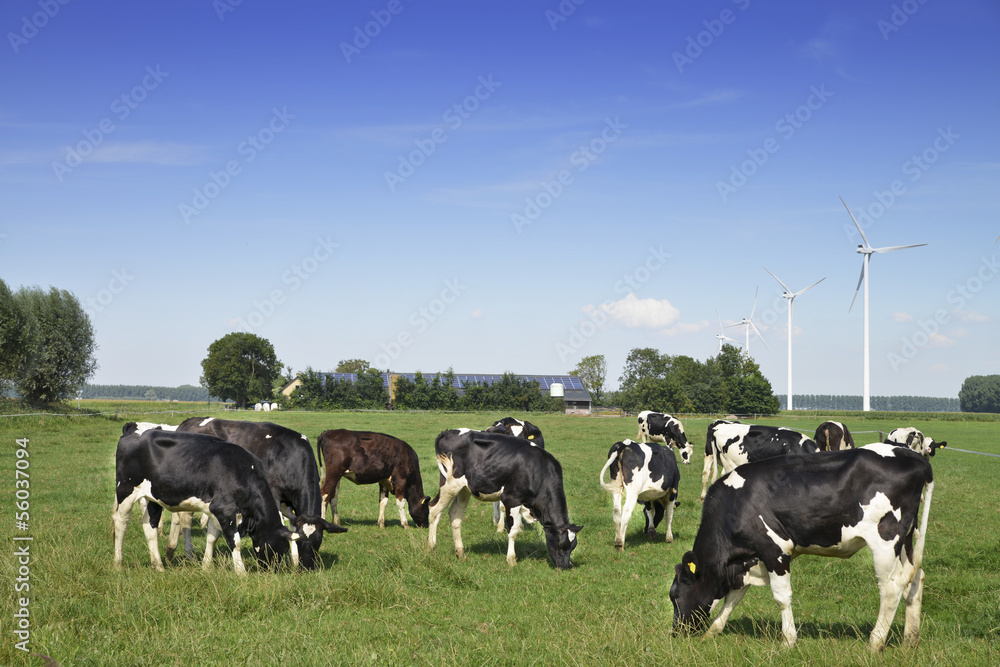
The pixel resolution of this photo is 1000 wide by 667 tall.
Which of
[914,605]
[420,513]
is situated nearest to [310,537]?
[420,513]

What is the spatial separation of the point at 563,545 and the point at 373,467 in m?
5.04

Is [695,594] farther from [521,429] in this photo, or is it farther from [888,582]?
[521,429]

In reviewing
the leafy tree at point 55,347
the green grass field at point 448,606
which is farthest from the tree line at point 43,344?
the green grass field at point 448,606

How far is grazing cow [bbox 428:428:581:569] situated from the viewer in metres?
11.6

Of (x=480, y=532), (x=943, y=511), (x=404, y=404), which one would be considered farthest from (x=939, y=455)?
(x=404, y=404)

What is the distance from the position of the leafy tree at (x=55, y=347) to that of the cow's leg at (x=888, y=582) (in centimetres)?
5242

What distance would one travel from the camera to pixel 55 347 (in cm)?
5016

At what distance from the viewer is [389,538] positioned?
42.9 feet

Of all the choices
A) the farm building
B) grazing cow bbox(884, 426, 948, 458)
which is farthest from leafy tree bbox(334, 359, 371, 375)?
grazing cow bbox(884, 426, 948, 458)

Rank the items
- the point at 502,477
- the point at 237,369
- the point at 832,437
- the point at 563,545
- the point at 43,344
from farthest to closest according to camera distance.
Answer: the point at 237,369 < the point at 43,344 < the point at 832,437 < the point at 502,477 < the point at 563,545

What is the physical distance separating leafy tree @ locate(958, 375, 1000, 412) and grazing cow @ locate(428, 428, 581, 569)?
18377 centimetres

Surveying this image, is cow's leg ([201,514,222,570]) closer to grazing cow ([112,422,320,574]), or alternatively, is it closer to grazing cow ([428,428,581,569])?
grazing cow ([112,422,320,574])

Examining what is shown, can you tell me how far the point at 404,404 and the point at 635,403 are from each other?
36.1 meters

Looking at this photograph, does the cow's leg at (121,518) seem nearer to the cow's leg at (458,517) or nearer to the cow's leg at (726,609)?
the cow's leg at (458,517)
